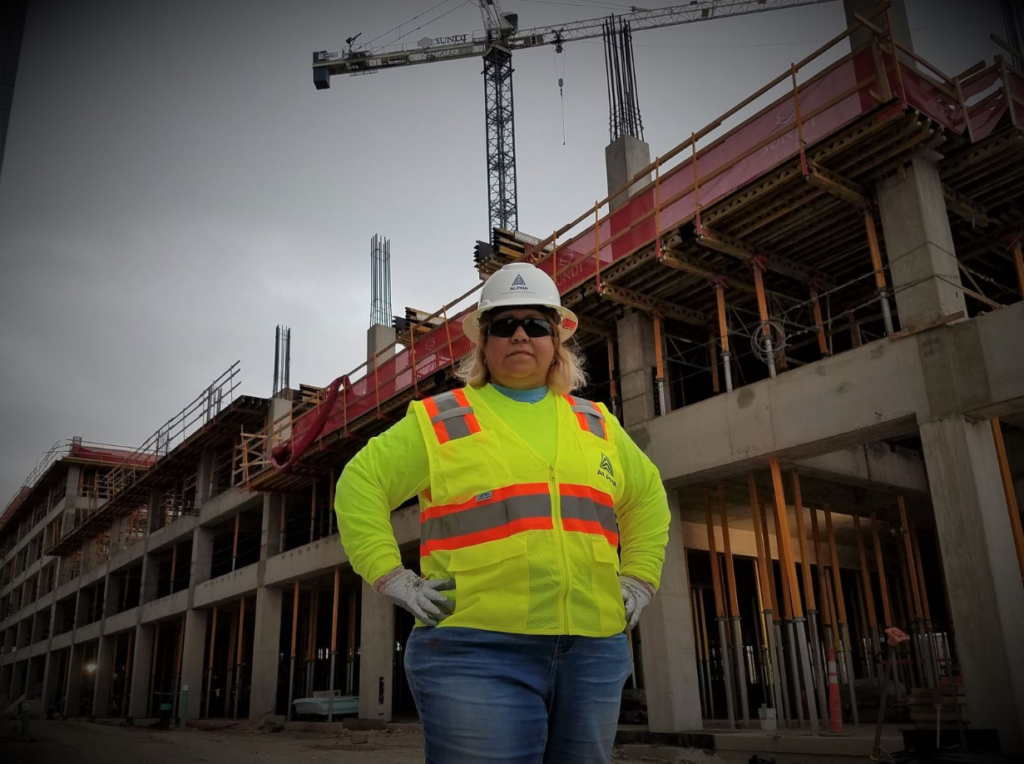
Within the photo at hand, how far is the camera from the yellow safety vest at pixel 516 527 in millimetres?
2301

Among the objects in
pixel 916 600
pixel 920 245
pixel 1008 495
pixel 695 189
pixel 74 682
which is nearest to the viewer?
pixel 1008 495

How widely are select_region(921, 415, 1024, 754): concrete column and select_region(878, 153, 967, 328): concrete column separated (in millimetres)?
1475

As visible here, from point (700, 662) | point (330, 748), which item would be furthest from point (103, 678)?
point (700, 662)

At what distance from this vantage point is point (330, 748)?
15.3 metres

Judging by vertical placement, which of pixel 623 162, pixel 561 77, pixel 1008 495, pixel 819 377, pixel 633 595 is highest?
pixel 561 77

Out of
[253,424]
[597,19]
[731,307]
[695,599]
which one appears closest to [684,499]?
[731,307]

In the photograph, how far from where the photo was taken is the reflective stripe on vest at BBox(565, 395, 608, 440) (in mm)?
2725

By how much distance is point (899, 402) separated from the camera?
977cm

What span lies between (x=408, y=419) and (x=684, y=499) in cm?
1290

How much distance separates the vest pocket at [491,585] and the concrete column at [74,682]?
1741 inches

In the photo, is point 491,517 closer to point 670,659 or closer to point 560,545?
point 560,545

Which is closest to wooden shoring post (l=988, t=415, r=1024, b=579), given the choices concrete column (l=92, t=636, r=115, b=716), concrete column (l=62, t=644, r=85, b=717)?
concrete column (l=92, t=636, r=115, b=716)

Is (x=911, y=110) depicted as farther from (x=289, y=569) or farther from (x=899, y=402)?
(x=289, y=569)

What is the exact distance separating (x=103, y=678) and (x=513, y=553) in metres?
40.4
